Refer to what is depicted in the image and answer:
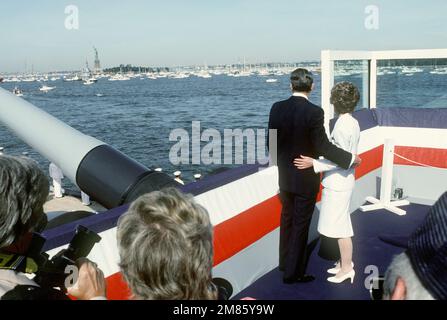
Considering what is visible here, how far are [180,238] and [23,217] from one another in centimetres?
60

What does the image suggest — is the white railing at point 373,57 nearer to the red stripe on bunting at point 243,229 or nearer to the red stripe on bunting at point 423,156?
the red stripe on bunting at point 423,156

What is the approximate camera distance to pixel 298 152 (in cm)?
353

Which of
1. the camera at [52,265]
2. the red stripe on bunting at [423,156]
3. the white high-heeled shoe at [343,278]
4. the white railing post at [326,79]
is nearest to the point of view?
the camera at [52,265]

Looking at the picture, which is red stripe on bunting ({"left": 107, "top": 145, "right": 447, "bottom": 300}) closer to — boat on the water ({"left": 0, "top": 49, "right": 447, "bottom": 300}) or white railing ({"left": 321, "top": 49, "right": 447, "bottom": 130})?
boat on the water ({"left": 0, "top": 49, "right": 447, "bottom": 300})

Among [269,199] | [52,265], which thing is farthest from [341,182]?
[52,265]

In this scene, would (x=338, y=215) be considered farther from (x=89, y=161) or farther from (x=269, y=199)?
(x=89, y=161)

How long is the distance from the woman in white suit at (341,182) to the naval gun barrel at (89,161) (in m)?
1.29

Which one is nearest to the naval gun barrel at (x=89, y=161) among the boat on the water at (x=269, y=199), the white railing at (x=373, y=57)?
the boat on the water at (x=269, y=199)

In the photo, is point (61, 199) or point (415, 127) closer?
point (415, 127)

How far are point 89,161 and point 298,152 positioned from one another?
5.69ft

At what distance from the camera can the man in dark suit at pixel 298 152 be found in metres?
3.44
